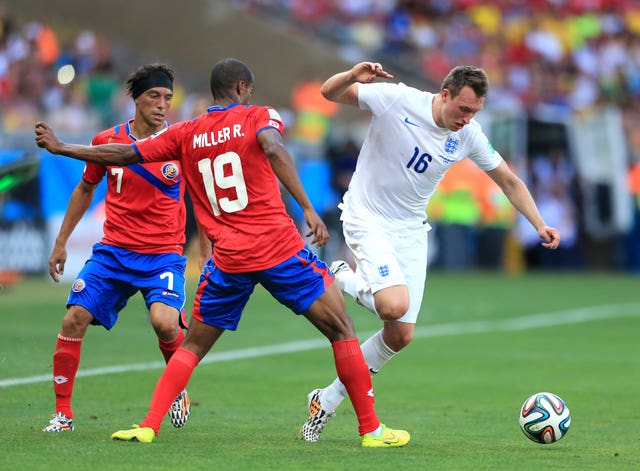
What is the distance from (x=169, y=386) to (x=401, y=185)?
90.2 inches

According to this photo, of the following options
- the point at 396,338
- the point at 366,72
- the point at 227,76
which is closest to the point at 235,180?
the point at 227,76

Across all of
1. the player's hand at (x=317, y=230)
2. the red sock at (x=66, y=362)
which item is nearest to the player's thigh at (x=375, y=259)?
the player's hand at (x=317, y=230)

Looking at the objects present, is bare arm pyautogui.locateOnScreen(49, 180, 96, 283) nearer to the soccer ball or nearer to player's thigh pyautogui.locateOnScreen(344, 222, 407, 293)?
player's thigh pyautogui.locateOnScreen(344, 222, 407, 293)

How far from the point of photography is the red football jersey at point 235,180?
7.46m

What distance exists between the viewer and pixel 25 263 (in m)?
21.2

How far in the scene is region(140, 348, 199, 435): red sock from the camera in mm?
7594

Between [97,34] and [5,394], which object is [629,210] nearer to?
[97,34]

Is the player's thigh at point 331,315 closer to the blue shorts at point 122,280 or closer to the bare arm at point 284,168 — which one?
the bare arm at point 284,168

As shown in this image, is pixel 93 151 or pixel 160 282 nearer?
pixel 93 151

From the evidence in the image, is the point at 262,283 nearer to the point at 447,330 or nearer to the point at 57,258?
the point at 57,258

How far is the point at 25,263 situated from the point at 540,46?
16182 millimetres

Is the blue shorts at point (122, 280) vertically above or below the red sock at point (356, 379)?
above

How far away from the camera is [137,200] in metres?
8.73

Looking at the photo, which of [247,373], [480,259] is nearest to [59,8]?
[480,259]
